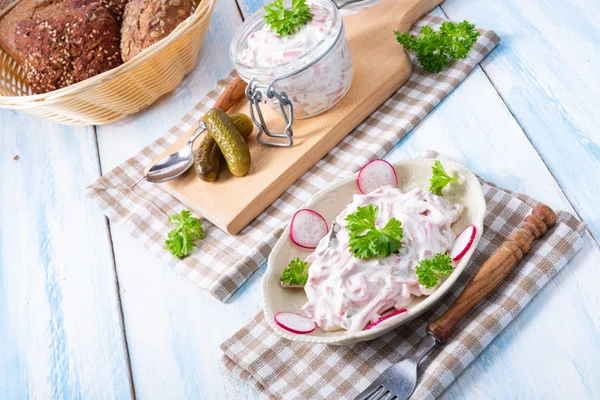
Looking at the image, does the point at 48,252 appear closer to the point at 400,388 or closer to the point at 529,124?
the point at 400,388

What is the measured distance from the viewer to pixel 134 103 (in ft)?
10.4

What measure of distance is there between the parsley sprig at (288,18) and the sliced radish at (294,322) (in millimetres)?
1244

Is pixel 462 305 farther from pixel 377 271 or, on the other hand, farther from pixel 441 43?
pixel 441 43

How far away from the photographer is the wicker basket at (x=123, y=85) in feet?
9.40

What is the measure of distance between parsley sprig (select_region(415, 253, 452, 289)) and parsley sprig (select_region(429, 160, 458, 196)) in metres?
0.32

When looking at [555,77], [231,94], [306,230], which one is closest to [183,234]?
[306,230]

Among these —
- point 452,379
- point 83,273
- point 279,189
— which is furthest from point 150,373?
point 452,379

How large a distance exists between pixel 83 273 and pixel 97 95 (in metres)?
0.82

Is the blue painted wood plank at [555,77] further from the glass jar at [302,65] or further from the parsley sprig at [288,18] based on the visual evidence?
the parsley sprig at [288,18]

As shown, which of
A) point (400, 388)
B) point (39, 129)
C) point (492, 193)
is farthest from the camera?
point (39, 129)

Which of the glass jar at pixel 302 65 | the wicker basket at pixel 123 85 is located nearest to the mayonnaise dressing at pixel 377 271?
the glass jar at pixel 302 65

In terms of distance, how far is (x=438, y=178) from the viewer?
2.09 meters

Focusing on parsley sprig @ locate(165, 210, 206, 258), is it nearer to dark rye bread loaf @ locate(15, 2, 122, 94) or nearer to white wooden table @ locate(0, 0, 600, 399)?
white wooden table @ locate(0, 0, 600, 399)

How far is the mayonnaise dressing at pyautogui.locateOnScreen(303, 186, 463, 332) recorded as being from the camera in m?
1.86
